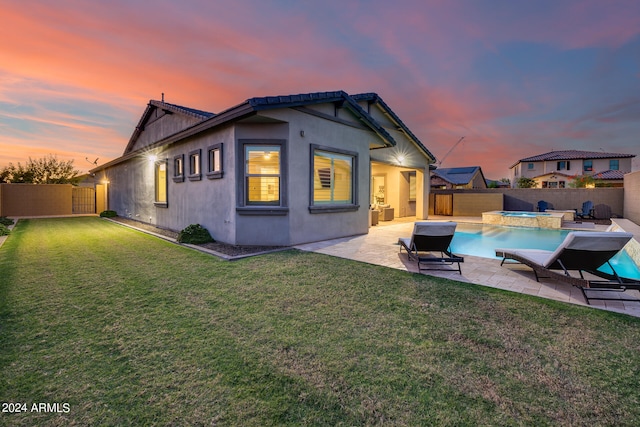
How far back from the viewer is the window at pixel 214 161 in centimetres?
904

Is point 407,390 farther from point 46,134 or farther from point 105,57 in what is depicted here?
point 46,134

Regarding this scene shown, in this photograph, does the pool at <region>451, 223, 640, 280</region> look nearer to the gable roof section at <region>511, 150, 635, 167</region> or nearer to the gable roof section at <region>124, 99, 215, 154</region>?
the gable roof section at <region>124, 99, 215, 154</region>

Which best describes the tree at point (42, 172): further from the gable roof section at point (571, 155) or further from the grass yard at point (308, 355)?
the gable roof section at point (571, 155)

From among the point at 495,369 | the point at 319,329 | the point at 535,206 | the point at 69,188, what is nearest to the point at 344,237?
the point at 319,329

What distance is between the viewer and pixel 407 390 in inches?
88.7

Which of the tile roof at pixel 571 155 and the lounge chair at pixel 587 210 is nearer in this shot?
the lounge chair at pixel 587 210

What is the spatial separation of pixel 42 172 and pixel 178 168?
31768mm

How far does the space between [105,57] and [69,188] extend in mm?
15211

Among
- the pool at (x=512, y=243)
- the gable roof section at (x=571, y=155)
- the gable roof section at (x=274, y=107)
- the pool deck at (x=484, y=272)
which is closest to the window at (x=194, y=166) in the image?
the gable roof section at (x=274, y=107)

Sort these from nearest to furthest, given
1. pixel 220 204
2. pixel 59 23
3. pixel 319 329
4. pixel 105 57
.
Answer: pixel 319 329 → pixel 220 204 → pixel 59 23 → pixel 105 57

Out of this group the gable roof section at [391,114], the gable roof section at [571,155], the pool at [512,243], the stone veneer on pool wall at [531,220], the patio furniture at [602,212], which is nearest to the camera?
the pool at [512,243]

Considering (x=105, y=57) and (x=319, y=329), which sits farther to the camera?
(x=105, y=57)

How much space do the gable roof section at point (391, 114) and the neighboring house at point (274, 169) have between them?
4.2 inches

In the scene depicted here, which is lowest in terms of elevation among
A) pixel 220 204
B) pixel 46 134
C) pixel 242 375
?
pixel 242 375
